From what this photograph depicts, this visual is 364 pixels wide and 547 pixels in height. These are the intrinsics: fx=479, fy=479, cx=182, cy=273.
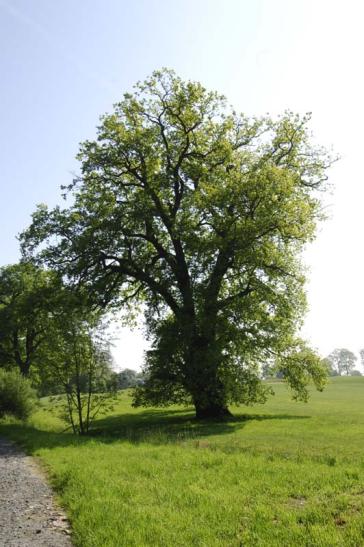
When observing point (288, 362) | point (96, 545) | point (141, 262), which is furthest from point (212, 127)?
point (96, 545)

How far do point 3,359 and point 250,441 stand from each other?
49558 millimetres

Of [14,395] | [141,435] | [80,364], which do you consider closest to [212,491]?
[141,435]

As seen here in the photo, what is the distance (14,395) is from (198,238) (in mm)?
17550

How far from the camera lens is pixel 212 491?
34.8ft

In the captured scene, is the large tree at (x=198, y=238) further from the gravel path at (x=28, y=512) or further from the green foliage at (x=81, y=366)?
the gravel path at (x=28, y=512)

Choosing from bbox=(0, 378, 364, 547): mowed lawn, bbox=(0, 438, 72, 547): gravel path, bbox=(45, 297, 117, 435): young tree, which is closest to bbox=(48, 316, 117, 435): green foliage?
bbox=(45, 297, 117, 435): young tree

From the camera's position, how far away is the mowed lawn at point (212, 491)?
26.3 ft

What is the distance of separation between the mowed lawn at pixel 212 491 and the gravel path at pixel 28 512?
0.34 meters

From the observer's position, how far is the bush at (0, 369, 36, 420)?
34.2 metres

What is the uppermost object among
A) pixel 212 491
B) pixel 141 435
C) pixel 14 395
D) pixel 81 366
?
pixel 81 366

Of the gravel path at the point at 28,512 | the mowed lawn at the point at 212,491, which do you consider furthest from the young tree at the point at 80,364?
the gravel path at the point at 28,512

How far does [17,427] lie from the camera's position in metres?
27.3

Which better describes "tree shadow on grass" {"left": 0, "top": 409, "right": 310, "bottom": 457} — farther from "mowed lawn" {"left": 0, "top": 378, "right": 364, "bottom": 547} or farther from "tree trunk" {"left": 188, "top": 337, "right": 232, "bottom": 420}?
"tree trunk" {"left": 188, "top": 337, "right": 232, "bottom": 420}

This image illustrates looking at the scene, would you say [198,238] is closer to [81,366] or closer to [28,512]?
[81,366]
